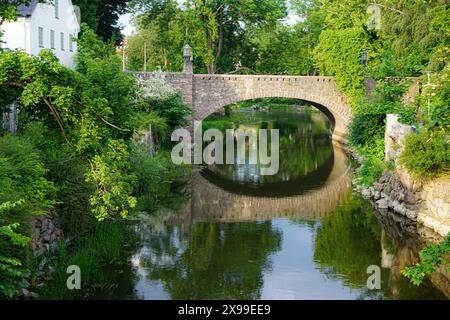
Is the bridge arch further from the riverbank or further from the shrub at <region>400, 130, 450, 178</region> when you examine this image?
the shrub at <region>400, 130, 450, 178</region>

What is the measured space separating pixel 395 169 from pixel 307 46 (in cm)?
2598

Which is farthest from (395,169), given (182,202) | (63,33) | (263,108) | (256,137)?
(263,108)

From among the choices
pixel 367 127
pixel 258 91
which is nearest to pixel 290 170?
pixel 367 127

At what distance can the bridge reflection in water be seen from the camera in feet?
55.1

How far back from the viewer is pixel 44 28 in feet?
83.6

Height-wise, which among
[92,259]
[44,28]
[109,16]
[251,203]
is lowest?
[92,259]

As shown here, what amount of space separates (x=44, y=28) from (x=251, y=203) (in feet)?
41.9

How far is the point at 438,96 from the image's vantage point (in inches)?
332
